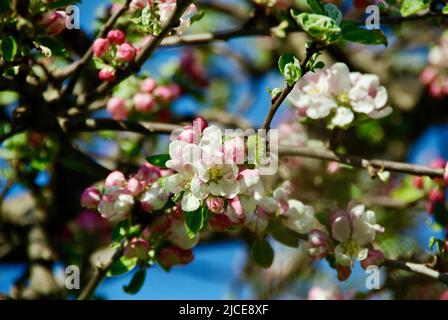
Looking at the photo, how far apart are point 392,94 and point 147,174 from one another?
187 centimetres

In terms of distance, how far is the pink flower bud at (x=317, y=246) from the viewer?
4.81ft

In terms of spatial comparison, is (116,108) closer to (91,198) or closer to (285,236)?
(91,198)

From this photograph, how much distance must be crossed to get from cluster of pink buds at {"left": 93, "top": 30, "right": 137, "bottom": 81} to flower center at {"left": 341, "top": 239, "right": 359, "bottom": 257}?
2.11 feet

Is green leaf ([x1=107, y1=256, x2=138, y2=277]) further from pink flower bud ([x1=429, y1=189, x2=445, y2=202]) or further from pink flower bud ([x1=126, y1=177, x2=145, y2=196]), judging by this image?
pink flower bud ([x1=429, y1=189, x2=445, y2=202])

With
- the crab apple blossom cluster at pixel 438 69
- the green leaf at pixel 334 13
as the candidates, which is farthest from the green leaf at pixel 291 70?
the crab apple blossom cluster at pixel 438 69

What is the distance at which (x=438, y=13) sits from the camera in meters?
1.61

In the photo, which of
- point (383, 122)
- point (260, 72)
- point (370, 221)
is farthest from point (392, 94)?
point (370, 221)

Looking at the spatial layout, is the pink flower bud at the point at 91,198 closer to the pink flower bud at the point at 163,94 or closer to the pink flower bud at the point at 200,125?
the pink flower bud at the point at 200,125

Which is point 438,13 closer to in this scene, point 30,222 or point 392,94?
point 392,94

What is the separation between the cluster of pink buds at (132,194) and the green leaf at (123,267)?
115mm

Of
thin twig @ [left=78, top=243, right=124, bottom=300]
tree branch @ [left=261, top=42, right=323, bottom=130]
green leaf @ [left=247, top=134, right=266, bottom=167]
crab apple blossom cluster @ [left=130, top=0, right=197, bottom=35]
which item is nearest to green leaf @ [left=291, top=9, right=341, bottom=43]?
tree branch @ [left=261, top=42, right=323, bottom=130]

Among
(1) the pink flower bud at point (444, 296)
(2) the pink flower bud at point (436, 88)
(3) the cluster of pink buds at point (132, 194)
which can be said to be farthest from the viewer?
(2) the pink flower bud at point (436, 88)

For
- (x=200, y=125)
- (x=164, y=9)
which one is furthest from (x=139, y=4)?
(x=200, y=125)

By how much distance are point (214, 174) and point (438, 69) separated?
1565 millimetres
